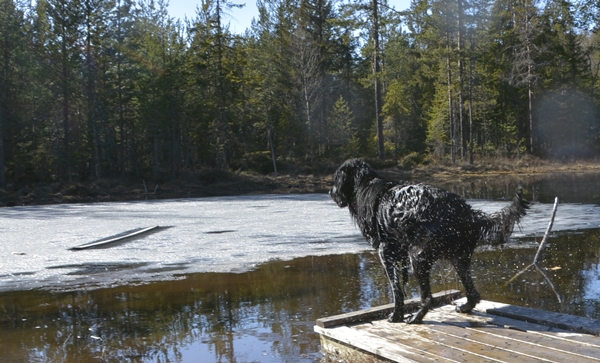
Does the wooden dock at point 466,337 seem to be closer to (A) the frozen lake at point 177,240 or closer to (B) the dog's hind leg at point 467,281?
(B) the dog's hind leg at point 467,281

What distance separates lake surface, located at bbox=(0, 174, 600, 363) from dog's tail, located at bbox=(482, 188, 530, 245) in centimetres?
146

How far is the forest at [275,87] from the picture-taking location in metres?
34.7

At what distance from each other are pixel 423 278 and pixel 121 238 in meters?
8.63

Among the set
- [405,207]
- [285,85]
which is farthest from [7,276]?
[285,85]

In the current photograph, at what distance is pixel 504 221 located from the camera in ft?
17.5

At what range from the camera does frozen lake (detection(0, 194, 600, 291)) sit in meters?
9.26

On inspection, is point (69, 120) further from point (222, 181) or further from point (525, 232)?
point (525, 232)

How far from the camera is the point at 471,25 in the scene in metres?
39.4

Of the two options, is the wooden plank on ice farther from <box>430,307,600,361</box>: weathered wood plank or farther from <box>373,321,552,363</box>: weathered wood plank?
<box>430,307,600,361</box>: weathered wood plank

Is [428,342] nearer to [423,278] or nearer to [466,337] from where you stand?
[466,337]

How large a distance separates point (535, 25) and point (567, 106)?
854 centimetres

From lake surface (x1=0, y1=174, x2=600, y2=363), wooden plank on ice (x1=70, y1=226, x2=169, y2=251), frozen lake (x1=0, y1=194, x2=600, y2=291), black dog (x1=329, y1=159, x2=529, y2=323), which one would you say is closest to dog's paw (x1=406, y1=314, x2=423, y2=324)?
black dog (x1=329, y1=159, x2=529, y2=323)

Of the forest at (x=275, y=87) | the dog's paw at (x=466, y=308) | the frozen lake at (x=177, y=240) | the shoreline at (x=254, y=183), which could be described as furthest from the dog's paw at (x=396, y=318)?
the forest at (x=275, y=87)

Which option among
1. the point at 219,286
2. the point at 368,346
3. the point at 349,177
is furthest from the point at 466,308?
the point at 219,286
